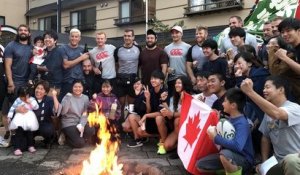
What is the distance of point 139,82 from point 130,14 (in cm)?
1330

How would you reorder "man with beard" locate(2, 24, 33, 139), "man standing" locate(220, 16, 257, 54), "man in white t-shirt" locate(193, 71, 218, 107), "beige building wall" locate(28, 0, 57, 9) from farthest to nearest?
"beige building wall" locate(28, 0, 57, 9), "man with beard" locate(2, 24, 33, 139), "man standing" locate(220, 16, 257, 54), "man in white t-shirt" locate(193, 71, 218, 107)

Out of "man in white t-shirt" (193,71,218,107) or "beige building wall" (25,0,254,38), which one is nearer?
"man in white t-shirt" (193,71,218,107)

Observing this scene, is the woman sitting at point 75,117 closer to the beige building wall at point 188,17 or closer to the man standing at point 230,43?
the man standing at point 230,43

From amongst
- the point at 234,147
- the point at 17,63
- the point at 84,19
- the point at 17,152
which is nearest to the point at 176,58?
the point at 17,63

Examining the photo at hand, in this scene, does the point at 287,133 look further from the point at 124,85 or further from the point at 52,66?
the point at 52,66

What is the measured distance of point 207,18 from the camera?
53.2ft

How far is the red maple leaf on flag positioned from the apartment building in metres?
10.1

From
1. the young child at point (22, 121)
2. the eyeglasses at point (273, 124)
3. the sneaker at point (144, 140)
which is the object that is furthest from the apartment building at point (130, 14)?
the eyeglasses at point (273, 124)

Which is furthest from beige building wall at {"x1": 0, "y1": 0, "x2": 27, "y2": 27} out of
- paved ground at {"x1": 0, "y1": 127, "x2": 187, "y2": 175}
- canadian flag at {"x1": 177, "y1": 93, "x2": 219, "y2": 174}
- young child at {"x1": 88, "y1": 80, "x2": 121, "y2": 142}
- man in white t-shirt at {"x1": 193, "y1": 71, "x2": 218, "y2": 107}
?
canadian flag at {"x1": 177, "y1": 93, "x2": 219, "y2": 174}

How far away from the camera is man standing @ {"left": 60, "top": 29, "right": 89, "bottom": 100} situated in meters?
7.75

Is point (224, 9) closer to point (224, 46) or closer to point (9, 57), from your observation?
point (224, 46)

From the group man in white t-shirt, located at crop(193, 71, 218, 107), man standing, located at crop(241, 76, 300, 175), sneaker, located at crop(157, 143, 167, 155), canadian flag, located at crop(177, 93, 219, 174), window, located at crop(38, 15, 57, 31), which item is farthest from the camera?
window, located at crop(38, 15, 57, 31)

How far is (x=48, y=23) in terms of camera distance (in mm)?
25719

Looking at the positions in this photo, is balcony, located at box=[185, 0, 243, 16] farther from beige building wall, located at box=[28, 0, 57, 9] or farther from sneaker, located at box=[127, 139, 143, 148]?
beige building wall, located at box=[28, 0, 57, 9]
